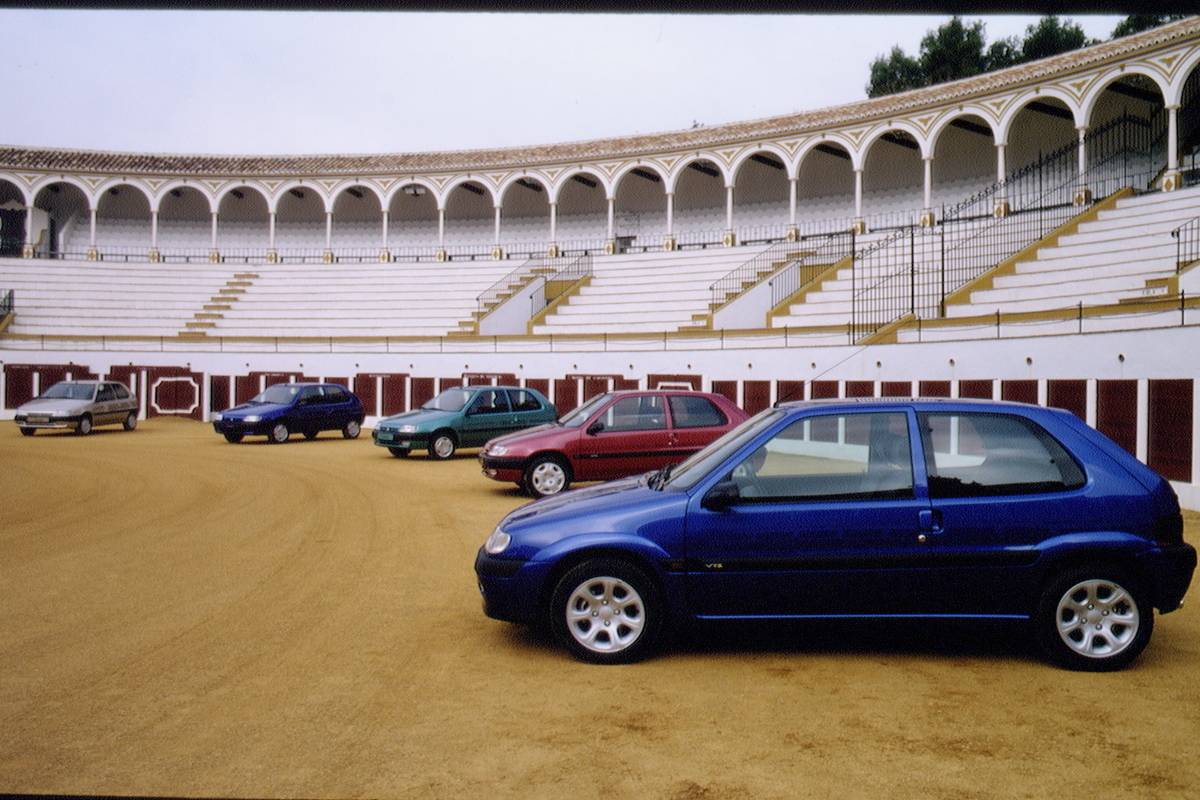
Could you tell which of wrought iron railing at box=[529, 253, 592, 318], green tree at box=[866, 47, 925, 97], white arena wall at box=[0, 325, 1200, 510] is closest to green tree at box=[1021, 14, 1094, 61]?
green tree at box=[866, 47, 925, 97]

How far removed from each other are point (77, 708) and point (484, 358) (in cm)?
2525

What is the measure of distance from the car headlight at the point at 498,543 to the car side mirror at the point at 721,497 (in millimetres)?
1228

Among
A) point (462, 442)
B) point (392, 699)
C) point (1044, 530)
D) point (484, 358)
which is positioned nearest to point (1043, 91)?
point (484, 358)

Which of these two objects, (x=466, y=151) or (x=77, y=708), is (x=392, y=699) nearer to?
(x=77, y=708)

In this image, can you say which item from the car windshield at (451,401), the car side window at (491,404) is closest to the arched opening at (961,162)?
the car side window at (491,404)

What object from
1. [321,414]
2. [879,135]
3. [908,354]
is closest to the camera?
[908,354]

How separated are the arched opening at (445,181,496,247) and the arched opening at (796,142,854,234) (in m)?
15.1

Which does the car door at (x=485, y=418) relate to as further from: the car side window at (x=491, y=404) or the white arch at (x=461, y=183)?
the white arch at (x=461, y=183)

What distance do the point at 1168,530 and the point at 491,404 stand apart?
14.9 meters

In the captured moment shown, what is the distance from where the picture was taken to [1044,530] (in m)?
5.52

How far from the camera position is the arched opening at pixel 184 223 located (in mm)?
47375

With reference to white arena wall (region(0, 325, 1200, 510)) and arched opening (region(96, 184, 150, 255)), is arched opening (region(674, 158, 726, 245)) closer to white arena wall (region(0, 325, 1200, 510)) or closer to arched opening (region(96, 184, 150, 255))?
white arena wall (region(0, 325, 1200, 510))

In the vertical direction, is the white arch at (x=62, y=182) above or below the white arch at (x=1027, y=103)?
above

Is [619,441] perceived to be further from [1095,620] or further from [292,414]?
[292,414]
